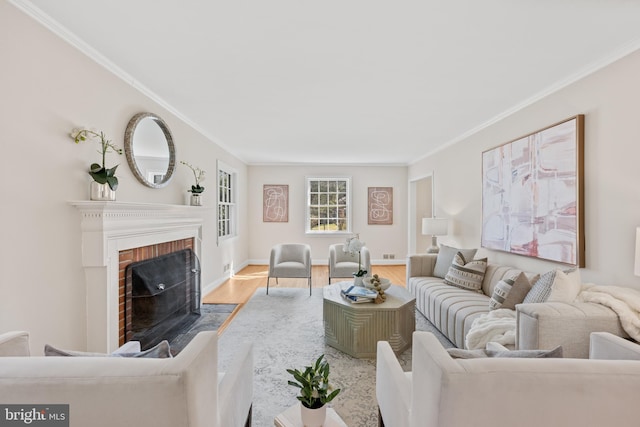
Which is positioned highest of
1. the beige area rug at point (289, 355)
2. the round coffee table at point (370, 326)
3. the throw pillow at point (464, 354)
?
the throw pillow at point (464, 354)

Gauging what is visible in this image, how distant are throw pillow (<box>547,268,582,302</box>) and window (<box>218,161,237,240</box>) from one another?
4544mm

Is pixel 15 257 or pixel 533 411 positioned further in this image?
pixel 15 257

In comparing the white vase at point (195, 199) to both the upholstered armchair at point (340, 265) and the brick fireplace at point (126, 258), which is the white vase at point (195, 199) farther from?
the upholstered armchair at point (340, 265)

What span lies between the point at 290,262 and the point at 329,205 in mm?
2542

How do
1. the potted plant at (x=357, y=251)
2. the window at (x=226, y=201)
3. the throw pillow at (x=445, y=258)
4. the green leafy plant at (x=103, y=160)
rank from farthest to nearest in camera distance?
1. the window at (x=226, y=201)
2. the throw pillow at (x=445, y=258)
3. the potted plant at (x=357, y=251)
4. the green leafy plant at (x=103, y=160)

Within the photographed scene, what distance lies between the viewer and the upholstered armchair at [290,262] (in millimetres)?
4625

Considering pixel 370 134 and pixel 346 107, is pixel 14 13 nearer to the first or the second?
pixel 346 107

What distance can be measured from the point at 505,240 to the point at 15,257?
4.14 m

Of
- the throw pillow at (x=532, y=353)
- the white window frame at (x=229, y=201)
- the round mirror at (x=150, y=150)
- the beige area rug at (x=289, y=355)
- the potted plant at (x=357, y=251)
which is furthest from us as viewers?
the white window frame at (x=229, y=201)

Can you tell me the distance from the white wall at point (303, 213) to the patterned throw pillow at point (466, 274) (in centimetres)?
358

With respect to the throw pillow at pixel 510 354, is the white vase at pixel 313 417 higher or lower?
lower

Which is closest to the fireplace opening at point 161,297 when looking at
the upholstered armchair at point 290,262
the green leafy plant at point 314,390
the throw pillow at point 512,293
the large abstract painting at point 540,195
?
the upholstered armchair at point 290,262

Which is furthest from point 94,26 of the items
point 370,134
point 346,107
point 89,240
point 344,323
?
point 370,134

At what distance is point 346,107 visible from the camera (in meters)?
3.29
